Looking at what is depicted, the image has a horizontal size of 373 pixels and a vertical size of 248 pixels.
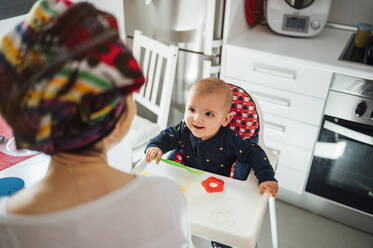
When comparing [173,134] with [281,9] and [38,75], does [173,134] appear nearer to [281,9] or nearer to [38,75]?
[38,75]

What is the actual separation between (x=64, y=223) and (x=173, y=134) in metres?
0.81

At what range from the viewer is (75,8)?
56 centimetres

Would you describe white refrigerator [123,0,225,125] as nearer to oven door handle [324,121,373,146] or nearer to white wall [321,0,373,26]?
oven door handle [324,121,373,146]

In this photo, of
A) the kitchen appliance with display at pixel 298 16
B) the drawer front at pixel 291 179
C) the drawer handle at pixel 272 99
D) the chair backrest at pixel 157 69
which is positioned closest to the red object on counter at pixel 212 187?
the chair backrest at pixel 157 69

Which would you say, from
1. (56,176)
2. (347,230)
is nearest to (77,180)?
(56,176)

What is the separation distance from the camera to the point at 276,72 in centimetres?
181

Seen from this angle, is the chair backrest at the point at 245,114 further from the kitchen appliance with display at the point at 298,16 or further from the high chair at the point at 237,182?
the kitchen appliance with display at the point at 298,16

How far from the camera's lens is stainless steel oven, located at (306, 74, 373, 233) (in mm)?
1659

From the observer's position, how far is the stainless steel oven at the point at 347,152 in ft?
5.44

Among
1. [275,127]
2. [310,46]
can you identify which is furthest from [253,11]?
[275,127]

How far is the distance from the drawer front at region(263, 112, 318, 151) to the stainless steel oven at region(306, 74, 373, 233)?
0.15 ft

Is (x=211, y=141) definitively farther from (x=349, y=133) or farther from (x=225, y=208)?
(x=349, y=133)

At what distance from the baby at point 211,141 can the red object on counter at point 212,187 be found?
13cm

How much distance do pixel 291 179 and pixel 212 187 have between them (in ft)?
3.59
